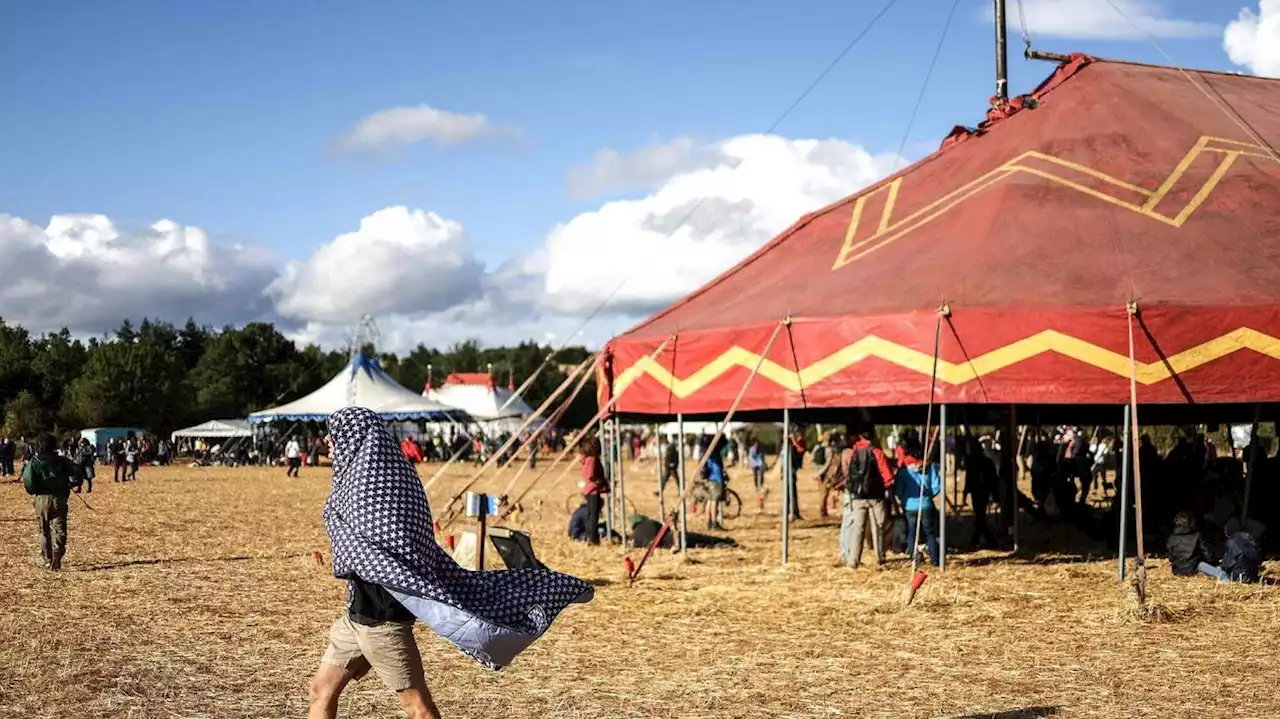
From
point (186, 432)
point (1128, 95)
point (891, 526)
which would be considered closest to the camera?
point (891, 526)

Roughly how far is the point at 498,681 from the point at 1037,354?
7457 millimetres

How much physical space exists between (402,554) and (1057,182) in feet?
40.6

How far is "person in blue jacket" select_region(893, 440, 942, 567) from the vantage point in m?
15.3

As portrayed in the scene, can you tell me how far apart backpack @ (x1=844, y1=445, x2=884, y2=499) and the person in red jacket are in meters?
4.18

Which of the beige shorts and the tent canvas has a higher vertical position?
the tent canvas

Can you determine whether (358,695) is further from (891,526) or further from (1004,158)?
(1004,158)

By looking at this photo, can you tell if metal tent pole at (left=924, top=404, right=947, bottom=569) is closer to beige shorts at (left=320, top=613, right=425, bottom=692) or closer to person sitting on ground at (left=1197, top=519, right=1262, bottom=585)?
person sitting on ground at (left=1197, top=519, right=1262, bottom=585)

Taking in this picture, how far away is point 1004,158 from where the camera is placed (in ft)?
56.7

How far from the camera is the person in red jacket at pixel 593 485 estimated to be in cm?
1811

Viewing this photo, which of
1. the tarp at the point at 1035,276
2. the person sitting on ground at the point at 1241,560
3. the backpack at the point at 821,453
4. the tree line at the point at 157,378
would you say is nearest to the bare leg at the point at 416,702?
the tarp at the point at 1035,276

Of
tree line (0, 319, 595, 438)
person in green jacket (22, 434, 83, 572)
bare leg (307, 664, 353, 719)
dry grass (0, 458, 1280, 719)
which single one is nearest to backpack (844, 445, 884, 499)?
dry grass (0, 458, 1280, 719)

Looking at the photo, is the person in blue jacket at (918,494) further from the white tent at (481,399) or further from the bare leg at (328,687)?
the white tent at (481,399)

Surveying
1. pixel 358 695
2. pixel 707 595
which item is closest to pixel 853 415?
pixel 707 595

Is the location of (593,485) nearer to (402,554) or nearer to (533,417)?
(533,417)
